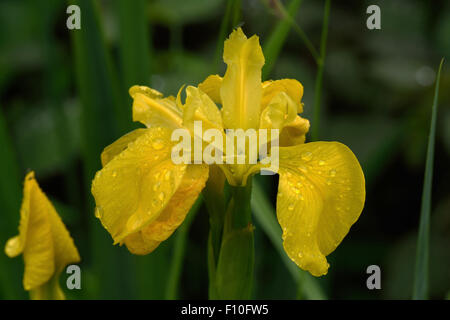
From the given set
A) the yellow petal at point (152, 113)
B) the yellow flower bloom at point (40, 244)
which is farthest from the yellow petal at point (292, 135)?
the yellow flower bloom at point (40, 244)

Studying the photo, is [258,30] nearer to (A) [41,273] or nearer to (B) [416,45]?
(B) [416,45]

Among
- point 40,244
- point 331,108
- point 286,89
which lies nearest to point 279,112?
point 286,89

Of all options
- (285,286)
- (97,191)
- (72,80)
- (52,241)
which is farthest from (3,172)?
(72,80)

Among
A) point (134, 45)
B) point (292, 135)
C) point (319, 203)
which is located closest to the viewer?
point (319, 203)

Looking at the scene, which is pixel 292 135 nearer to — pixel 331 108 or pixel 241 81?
pixel 241 81

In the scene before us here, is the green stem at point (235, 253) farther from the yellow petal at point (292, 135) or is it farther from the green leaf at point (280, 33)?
the green leaf at point (280, 33)

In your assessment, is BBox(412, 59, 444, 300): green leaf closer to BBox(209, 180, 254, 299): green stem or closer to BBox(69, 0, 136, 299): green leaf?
BBox(209, 180, 254, 299): green stem
